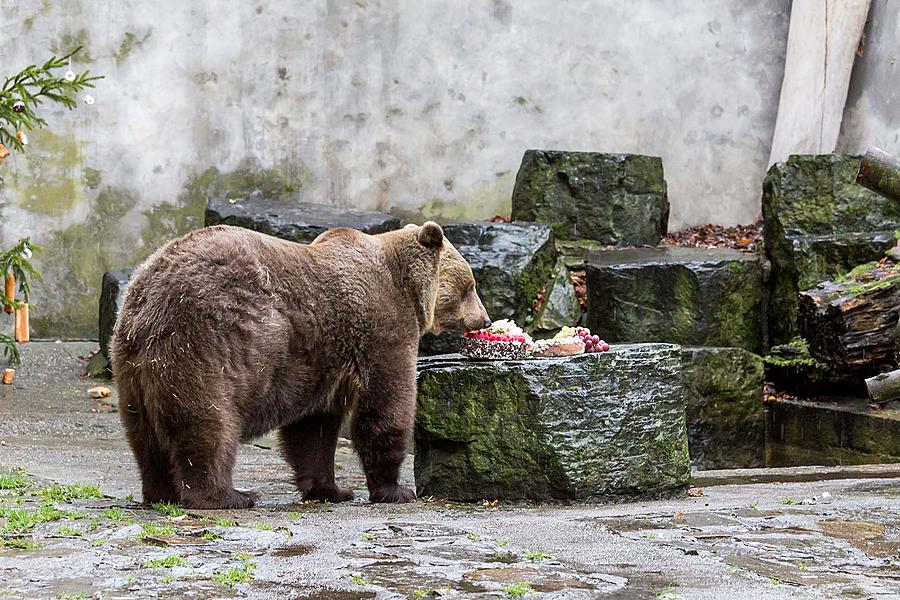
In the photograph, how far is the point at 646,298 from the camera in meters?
11.6

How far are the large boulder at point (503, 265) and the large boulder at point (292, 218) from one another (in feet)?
2.62

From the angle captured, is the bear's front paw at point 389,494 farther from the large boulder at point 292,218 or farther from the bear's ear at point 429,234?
the large boulder at point 292,218

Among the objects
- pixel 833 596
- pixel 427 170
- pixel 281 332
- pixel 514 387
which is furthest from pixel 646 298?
pixel 833 596

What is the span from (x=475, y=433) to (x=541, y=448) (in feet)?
1.28

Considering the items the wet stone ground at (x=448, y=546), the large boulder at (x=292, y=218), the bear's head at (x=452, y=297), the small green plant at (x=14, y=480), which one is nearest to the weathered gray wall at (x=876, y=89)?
the large boulder at (x=292, y=218)

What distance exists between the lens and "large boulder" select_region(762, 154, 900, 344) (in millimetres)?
12086

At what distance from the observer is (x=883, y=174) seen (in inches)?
177

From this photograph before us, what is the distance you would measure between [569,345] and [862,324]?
440 centimetres

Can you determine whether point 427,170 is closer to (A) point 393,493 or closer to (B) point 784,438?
(B) point 784,438

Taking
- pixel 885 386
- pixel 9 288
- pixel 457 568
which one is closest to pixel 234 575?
pixel 457 568

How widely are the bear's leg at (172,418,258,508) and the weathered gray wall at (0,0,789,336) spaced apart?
7.39 m

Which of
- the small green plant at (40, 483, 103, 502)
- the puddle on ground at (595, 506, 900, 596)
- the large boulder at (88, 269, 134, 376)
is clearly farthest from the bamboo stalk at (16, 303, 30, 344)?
the puddle on ground at (595, 506, 900, 596)

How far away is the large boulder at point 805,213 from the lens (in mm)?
12086

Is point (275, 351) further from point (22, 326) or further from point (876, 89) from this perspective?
point (876, 89)
